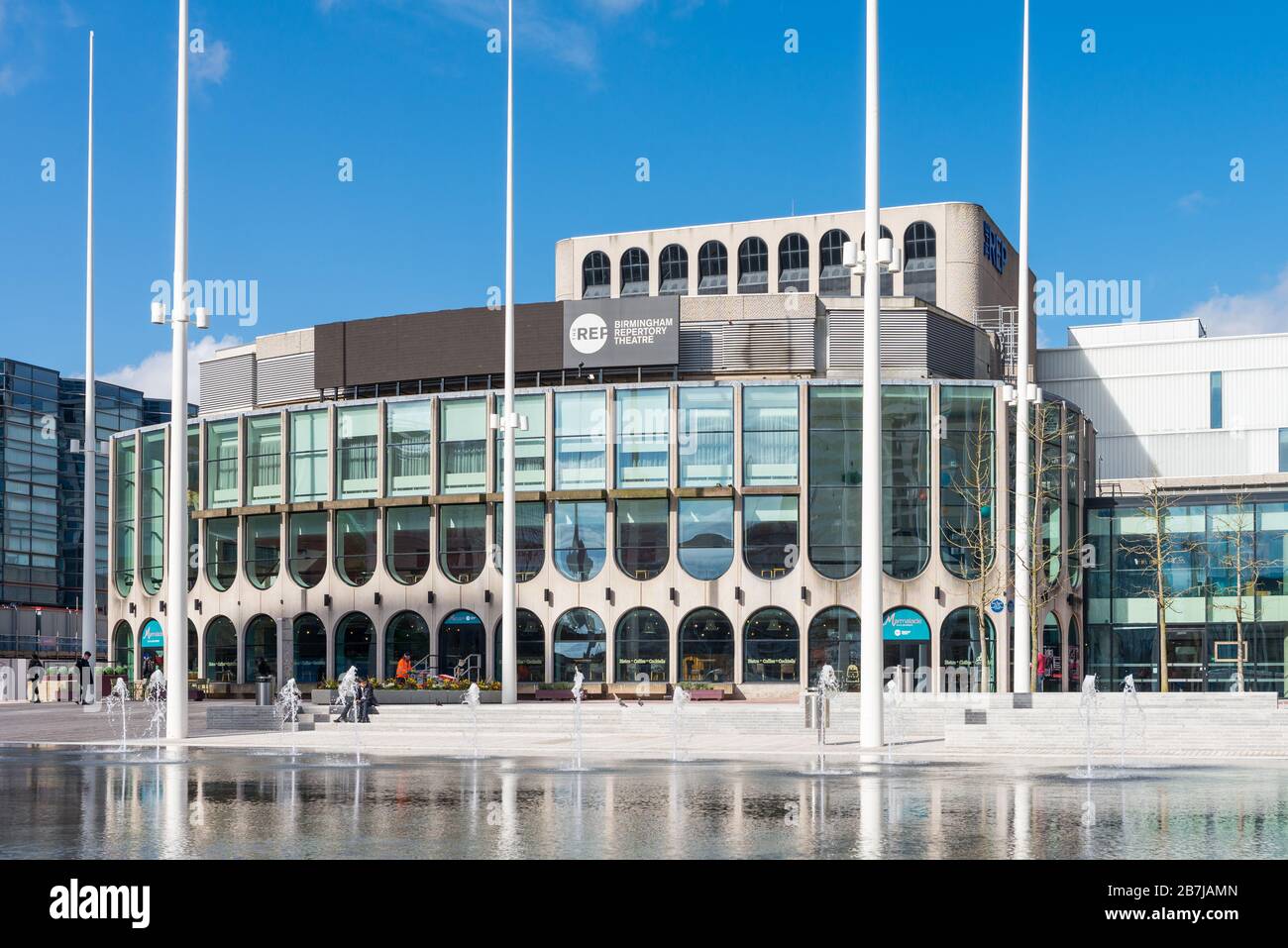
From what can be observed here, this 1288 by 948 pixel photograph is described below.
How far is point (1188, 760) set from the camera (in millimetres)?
26078

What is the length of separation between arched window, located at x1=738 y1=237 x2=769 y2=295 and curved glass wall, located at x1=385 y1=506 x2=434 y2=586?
36802 millimetres

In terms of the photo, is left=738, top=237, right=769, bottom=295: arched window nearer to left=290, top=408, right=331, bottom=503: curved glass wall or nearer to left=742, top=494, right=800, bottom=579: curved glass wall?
left=290, top=408, right=331, bottom=503: curved glass wall

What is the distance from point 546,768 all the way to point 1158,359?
6835cm

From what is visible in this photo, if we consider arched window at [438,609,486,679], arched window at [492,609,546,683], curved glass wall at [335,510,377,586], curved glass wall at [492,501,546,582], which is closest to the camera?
arched window at [492,609,546,683]

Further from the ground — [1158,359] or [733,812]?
[1158,359]

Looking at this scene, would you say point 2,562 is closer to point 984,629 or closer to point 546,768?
point 984,629

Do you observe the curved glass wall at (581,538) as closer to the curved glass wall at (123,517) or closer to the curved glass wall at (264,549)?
the curved glass wall at (264,549)

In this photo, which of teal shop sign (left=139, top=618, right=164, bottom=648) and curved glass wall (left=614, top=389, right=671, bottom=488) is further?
teal shop sign (left=139, top=618, right=164, bottom=648)

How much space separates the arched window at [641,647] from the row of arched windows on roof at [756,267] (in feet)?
109

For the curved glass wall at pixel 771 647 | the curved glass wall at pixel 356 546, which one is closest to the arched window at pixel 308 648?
the curved glass wall at pixel 356 546

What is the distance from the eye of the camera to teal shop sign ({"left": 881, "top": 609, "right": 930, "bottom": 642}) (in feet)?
168

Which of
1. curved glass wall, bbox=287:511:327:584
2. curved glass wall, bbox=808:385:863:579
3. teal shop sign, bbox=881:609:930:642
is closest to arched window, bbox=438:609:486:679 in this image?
curved glass wall, bbox=287:511:327:584
